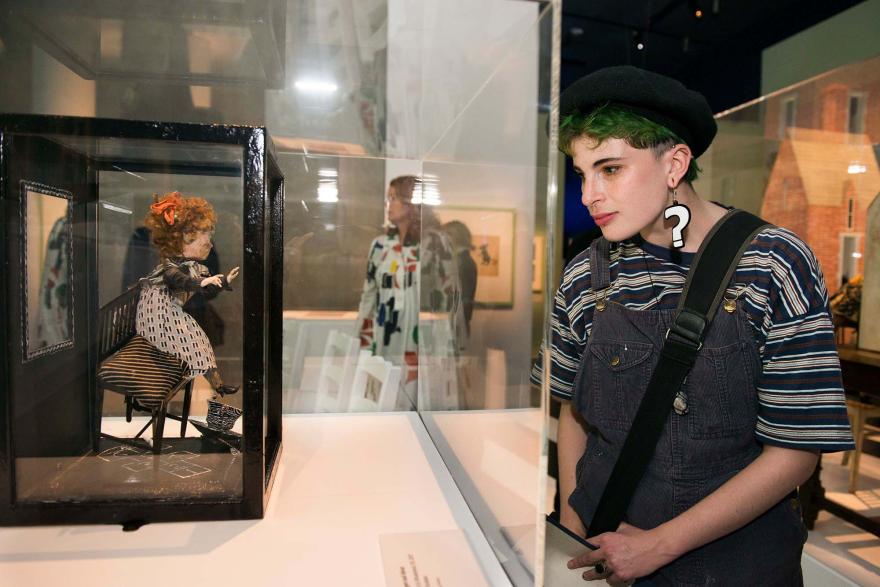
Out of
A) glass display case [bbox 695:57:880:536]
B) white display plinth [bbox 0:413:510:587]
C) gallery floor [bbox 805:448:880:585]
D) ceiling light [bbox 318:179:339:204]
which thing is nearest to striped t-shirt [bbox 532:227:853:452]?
white display plinth [bbox 0:413:510:587]

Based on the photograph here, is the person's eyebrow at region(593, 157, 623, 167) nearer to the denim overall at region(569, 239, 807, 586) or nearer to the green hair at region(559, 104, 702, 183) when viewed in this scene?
the green hair at region(559, 104, 702, 183)

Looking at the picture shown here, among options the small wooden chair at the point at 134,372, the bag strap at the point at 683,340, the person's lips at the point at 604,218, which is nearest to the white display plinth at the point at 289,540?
the small wooden chair at the point at 134,372

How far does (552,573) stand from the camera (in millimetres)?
875

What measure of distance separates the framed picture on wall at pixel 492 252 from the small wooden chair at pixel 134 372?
2.08ft

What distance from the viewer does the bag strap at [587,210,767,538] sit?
92 centimetres

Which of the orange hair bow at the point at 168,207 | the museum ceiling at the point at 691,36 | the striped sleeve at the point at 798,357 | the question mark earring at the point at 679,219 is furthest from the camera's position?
the museum ceiling at the point at 691,36

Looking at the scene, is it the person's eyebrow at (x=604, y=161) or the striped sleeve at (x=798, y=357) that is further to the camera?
the person's eyebrow at (x=604, y=161)

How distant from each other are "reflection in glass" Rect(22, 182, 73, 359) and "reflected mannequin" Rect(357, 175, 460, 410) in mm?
1092

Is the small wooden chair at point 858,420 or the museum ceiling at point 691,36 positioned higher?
the museum ceiling at point 691,36

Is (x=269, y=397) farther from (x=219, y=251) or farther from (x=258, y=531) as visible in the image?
(x=219, y=251)

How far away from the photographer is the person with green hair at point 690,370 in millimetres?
877

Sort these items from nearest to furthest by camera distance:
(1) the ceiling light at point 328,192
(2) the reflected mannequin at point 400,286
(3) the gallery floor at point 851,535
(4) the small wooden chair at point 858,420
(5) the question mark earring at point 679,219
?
(5) the question mark earring at point 679,219 → (1) the ceiling light at point 328,192 → (2) the reflected mannequin at point 400,286 → (3) the gallery floor at point 851,535 → (4) the small wooden chair at point 858,420

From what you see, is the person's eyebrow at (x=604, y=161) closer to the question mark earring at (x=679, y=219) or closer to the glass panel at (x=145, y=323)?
the question mark earring at (x=679, y=219)

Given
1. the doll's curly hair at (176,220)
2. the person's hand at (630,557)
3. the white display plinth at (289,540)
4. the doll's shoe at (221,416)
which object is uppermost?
the doll's curly hair at (176,220)
